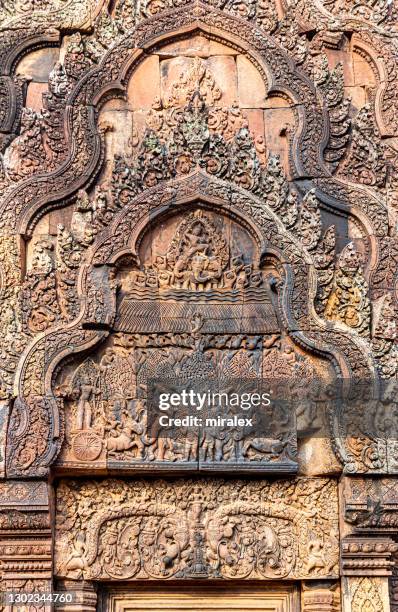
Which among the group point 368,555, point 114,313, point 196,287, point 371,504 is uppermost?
point 196,287

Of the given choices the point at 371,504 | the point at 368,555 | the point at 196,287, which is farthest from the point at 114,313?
the point at 368,555

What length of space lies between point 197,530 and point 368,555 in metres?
1.34

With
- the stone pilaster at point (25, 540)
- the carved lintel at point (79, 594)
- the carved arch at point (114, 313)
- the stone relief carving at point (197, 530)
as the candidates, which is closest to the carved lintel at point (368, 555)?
the stone relief carving at point (197, 530)

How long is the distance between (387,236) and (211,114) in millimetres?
1756

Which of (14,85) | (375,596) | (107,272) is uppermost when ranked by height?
(14,85)

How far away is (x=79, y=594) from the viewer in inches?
349

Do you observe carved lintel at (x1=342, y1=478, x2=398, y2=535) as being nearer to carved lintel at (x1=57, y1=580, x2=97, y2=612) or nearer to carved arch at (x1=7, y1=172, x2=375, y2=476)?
carved arch at (x1=7, y1=172, x2=375, y2=476)

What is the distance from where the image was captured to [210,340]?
361 inches

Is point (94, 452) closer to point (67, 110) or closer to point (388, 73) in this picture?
point (67, 110)

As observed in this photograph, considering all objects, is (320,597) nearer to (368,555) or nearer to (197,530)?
(368,555)

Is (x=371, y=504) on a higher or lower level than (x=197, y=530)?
higher

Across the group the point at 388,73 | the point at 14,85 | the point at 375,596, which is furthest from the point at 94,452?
the point at 388,73

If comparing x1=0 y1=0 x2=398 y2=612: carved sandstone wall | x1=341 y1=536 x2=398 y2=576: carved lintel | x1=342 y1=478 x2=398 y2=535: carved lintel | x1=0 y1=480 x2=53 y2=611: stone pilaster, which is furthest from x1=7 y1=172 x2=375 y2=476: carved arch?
x1=341 y1=536 x2=398 y2=576: carved lintel

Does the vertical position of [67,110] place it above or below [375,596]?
above
